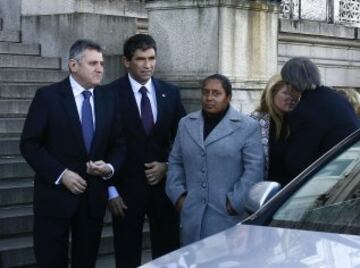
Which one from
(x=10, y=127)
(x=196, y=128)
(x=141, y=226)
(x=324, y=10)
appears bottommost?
(x=141, y=226)

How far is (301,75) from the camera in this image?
233 inches

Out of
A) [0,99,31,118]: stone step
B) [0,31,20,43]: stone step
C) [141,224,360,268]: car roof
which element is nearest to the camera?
[141,224,360,268]: car roof

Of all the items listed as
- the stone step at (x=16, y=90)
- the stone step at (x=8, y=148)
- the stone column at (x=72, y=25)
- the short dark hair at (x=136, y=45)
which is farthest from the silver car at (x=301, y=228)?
the stone column at (x=72, y=25)

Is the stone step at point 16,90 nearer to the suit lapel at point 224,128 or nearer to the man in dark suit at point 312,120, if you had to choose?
the suit lapel at point 224,128

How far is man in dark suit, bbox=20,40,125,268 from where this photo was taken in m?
5.98

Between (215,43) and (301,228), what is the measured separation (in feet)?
15.3

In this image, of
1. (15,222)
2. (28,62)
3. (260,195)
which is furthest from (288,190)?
(28,62)

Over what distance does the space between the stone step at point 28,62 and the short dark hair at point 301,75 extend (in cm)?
492

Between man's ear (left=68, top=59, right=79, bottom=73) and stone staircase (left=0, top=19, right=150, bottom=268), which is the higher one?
man's ear (left=68, top=59, right=79, bottom=73)

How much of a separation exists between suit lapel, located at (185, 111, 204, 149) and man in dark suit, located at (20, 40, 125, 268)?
0.56 metres

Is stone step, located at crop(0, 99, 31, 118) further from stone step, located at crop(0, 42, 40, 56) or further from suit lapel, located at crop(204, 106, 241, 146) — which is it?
suit lapel, located at crop(204, 106, 241, 146)

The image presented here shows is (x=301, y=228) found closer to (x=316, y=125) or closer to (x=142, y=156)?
(x=316, y=125)

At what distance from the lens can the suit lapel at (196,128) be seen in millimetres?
6023

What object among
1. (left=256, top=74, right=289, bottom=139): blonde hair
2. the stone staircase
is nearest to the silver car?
(left=256, top=74, right=289, bottom=139): blonde hair
